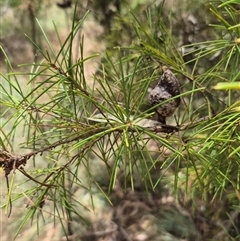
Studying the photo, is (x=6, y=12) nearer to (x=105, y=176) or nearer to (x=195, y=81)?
(x=105, y=176)

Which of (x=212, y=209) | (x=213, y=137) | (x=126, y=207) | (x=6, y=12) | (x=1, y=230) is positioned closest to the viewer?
(x=213, y=137)

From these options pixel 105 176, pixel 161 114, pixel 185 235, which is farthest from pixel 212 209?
pixel 161 114

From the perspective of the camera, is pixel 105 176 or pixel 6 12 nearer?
pixel 105 176

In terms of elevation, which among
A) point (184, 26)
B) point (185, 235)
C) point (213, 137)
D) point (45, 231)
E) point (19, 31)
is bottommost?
point (185, 235)

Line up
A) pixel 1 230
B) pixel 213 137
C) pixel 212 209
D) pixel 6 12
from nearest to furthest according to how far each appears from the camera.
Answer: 1. pixel 213 137
2. pixel 212 209
3. pixel 1 230
4. pixel 6 12

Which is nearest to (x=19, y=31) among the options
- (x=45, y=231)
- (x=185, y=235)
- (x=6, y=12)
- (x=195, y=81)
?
(x=6, y=12)

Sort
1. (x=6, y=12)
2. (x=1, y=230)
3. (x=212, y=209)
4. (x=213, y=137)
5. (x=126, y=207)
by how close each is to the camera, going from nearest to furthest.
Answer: (x=213, y=137)
(x=212, y=209)
(x=1, y=230)
(x=126, y=207)
(x=6, y=12)

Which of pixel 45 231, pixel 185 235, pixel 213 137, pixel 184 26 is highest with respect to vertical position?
pixel 184 26

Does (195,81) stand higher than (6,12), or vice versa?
(6,12)

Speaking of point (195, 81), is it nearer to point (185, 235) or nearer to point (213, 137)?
point (213, 137)
